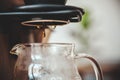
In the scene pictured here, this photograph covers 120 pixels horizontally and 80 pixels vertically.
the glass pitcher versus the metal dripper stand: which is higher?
the metal dripper stand

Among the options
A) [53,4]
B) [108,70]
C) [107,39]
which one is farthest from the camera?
[107,39]

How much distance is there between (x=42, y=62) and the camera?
44 cm

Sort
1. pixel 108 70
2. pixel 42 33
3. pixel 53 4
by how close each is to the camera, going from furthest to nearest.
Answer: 1. pixel 108 70
2. pixel 42 33
3. pixel 53 4

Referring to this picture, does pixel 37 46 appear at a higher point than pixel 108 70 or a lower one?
higher

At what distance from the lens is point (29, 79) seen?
0.43 meters

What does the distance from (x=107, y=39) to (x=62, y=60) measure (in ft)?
5.82

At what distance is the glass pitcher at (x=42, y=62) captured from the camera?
0.44 m

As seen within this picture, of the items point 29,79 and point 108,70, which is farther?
point 108,70

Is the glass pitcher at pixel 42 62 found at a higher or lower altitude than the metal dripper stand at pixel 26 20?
lower

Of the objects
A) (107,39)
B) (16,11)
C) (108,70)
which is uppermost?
(16,11)

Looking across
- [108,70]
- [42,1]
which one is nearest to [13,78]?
[42,1]

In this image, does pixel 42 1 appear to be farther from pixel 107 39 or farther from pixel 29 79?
pixel 107 39

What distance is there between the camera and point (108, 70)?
194 centimetres

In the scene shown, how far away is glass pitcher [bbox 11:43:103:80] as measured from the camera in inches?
17.2
